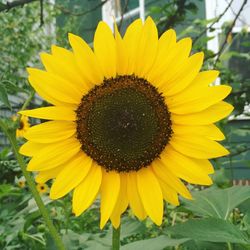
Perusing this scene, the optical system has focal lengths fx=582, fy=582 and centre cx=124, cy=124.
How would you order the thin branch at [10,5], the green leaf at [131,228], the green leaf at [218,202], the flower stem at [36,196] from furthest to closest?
the thin branch at [10,5] < the green leaf at [131,228] < the green leaf at [218,202] < the flower stem at [36,196]

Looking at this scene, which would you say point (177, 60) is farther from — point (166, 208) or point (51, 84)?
point (166, 208)

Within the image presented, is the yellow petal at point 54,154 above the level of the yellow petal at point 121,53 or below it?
below

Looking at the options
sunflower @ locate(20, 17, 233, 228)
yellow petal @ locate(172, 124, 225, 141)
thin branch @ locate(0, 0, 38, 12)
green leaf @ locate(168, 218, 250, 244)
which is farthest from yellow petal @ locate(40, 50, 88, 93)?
thin branch @ locate(0, 0, 38, 12)

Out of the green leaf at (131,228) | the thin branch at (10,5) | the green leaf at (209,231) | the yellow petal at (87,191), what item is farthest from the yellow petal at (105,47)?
the thin branch at (10,5)

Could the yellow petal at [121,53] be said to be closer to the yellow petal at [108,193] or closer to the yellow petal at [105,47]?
the yellow petal at [105,47]

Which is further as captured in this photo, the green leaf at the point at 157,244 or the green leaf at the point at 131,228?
the green leaf at the point at 131,228

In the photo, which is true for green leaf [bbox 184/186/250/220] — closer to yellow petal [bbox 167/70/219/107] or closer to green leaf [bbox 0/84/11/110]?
yellow petal [bbox 167/70/219/107]

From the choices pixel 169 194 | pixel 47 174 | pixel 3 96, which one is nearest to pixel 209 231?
pixel 169 194
